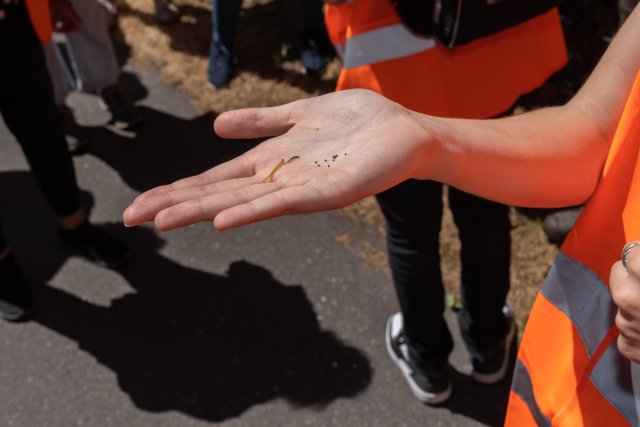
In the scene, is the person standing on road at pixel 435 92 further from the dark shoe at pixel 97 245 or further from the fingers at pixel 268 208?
the dark shoe at pixel 97 245

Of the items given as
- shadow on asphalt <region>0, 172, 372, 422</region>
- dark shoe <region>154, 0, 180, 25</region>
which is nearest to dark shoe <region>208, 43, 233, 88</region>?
dark shoe <region>154, 0, 180, 25</region>

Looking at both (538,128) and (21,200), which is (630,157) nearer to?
(538,128)

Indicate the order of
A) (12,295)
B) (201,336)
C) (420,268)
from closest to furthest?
1. (420,268)
2. (201,336)
3. (12,295)

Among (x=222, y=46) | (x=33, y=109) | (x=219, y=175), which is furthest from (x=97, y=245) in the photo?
(x=219, y=175)

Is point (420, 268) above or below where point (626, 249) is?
below

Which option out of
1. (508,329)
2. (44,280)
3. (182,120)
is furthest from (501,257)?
(182,120)

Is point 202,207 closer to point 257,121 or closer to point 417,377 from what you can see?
point 257,121
